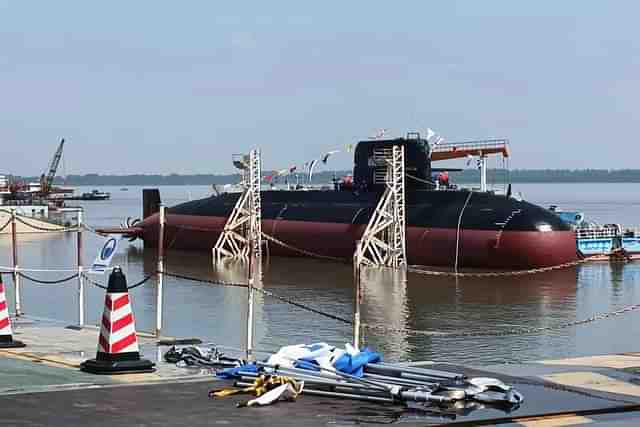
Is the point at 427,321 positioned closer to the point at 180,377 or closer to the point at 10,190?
the point at 180,377

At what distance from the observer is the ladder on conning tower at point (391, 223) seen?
46.9 metres

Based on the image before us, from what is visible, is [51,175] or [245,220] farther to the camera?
[51,175]

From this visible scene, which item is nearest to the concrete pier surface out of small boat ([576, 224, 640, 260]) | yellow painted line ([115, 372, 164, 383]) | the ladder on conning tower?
yellow painted line ([115, 372, 164, 383])

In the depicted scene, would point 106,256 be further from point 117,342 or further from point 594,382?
point 594,382

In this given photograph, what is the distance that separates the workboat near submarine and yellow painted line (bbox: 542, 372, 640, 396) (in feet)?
106

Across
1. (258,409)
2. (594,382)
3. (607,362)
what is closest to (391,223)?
(607,362)

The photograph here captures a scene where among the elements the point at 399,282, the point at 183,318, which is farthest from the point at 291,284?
the point at 183,318

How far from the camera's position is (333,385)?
11.5 m

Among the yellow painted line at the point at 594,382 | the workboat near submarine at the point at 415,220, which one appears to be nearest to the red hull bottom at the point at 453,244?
the workboat near submarine at the point at 415,220

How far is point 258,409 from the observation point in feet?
34.4

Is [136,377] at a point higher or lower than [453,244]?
higher

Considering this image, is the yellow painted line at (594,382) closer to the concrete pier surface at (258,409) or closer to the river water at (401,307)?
the concrete pier surface at (258,409)

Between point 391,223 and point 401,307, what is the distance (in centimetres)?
1408

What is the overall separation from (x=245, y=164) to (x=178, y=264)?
5861 mm
